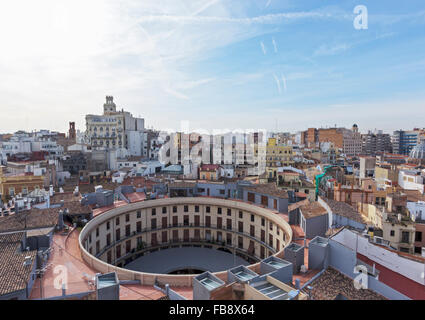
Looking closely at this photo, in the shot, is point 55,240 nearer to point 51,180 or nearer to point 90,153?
point 51,180

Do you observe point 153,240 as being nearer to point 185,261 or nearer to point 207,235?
point 185,261

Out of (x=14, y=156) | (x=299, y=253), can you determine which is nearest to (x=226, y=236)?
(x=299, y=253)

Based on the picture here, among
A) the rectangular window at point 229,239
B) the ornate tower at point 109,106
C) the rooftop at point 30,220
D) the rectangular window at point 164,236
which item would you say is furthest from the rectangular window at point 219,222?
the ornate tower at point 109,106

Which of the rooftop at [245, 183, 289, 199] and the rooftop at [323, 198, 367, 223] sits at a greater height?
the rooftop at [245, 183, 289, 199]

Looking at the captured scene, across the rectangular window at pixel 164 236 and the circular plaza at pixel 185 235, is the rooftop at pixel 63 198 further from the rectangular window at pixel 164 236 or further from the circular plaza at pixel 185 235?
the rectangular window at pixel 164 236

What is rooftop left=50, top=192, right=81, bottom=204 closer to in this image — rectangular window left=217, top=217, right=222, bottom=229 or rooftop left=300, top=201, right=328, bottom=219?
rectangular window left=217, top=217, right=222, bottom=229

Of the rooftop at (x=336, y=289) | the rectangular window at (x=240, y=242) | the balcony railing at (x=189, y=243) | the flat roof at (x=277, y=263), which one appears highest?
the flat roof at (x=277, y=263)

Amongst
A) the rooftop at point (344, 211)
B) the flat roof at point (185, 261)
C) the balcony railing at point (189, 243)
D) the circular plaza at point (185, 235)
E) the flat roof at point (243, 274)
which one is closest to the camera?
the flat roof at point (243, 274)

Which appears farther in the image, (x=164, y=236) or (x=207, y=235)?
(x=207, y=235)

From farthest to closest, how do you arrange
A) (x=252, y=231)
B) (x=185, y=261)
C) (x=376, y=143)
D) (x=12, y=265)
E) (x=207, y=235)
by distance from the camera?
(x=376, y=143)
(x=207, y=235)
(x=252, y=231)
(x=185, y=261)
(x=12, y=265)

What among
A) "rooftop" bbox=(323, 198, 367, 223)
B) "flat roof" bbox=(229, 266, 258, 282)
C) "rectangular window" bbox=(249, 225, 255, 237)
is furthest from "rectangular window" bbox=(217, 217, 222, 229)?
"flat roof" bbox=(229, 266, 258, 282)

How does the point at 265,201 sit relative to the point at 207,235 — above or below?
above

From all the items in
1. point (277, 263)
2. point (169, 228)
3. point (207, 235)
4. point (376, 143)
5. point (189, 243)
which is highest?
point (376, 143)

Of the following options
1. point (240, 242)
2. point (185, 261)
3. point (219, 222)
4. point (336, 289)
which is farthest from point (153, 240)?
point (336, 289)
